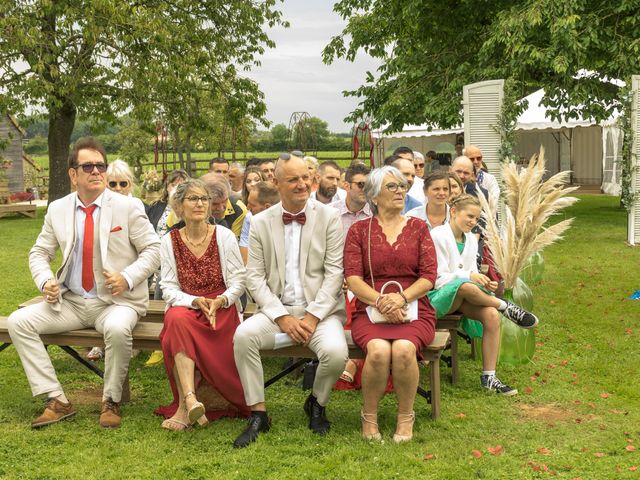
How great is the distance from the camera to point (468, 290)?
6.05 m

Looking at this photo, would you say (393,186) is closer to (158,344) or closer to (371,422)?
(371,422)

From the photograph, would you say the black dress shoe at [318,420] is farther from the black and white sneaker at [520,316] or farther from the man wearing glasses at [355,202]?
the man wearing glasses at [355,202]

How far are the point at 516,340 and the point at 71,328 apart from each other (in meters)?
3.38

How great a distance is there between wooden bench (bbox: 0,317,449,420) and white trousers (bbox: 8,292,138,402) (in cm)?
7

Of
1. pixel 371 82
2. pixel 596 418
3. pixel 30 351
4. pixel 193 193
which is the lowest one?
pixel 596 418

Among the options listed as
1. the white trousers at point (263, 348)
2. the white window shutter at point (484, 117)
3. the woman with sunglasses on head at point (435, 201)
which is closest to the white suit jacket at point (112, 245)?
the white trousers at point (263, 348)

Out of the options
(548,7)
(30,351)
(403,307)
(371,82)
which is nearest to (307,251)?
(403,307)

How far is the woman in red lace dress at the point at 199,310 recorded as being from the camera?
550cm

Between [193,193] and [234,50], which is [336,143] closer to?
[234,50]

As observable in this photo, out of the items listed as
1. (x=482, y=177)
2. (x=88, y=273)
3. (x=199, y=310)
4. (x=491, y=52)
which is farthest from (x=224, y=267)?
(x=491, y=52)

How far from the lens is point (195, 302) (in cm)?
563

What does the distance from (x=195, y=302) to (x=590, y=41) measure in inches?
553

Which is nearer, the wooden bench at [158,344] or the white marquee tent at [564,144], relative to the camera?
the wooden bench at [158,344]

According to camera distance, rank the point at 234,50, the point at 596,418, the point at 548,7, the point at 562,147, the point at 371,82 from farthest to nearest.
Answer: the point at 562,147
the point at 234,50
the point at 371,82
the point at 548,7
the point at 596,418
